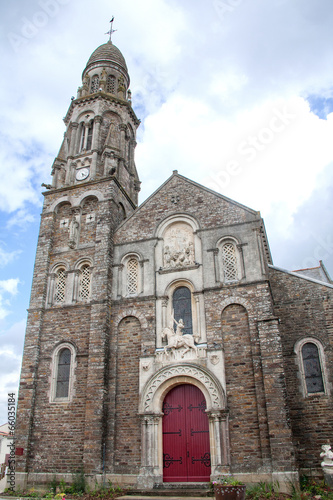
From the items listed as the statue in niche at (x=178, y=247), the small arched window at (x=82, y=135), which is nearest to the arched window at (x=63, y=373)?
the statue in niche at (x=178, y=247)

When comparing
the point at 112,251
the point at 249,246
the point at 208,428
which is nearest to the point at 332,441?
the point at 208,428

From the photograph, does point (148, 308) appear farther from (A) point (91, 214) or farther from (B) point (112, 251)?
(A) point (91, 214)

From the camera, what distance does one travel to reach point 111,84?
25688 millimetres

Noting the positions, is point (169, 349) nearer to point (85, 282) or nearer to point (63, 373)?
point (63, 373)

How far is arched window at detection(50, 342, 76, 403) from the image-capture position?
54.8 ft

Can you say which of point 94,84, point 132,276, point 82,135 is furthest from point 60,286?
point 94,84

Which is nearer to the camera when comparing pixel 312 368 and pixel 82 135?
pixel 312 368

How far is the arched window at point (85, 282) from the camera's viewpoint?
18.4m

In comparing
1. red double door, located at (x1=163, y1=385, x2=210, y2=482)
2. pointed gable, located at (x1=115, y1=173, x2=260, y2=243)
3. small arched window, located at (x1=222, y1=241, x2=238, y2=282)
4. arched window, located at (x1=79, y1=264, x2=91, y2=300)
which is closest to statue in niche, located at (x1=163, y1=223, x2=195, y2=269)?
pointed gable, located at (x1=115, y1=173, x2=260, y2=243)

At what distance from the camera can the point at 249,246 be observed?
661 inches

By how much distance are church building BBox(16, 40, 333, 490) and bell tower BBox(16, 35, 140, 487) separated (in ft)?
0.20

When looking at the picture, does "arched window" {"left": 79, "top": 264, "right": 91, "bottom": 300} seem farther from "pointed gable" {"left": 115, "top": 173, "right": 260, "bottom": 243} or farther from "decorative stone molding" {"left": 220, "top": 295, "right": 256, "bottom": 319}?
"decorative stone molding" {"left": 220, "top": 295, "right": 256, "bottom": 319}

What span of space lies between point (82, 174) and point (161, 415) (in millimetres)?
12495

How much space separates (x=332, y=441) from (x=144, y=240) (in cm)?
1050
